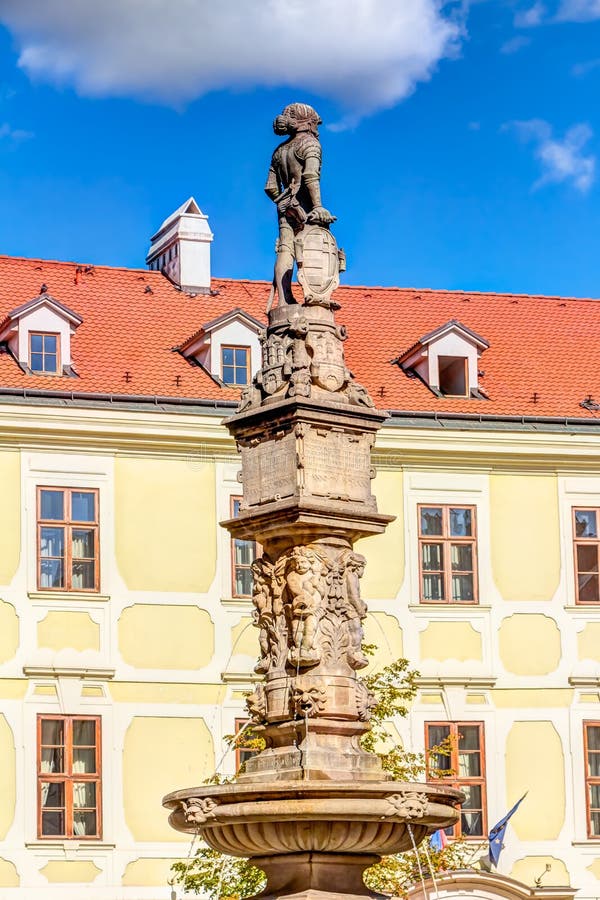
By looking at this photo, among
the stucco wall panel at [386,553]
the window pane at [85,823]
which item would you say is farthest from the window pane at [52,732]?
the stucco wall panel at [386,553]

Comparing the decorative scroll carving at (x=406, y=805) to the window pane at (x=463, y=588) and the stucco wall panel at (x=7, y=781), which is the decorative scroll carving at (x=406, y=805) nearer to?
the stucco wall panel at (x=7, y=781)

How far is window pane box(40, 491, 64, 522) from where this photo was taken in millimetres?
29719

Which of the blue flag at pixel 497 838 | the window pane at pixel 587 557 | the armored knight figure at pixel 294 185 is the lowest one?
the blue flag at pixel 497 838

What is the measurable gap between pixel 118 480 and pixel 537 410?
6411 mm

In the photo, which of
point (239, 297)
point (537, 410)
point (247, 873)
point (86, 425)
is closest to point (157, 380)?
point (86, 425)

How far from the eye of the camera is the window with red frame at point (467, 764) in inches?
1202

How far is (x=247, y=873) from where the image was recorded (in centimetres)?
2339

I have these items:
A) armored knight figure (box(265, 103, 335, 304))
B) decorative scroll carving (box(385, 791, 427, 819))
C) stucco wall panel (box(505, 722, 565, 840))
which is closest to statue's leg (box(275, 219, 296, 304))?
armored knight figure (box(265, 103, 335, 304))

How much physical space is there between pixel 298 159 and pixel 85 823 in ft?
44.2

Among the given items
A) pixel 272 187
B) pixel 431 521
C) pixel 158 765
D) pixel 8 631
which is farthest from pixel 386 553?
pixel 272 187

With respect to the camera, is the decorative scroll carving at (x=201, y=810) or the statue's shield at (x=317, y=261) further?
the statue's shield at (x=317, y=261)

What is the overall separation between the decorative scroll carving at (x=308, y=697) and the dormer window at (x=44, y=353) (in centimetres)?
1480

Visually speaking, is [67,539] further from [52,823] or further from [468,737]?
[468,737]

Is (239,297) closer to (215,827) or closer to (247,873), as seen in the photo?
(247,873)
